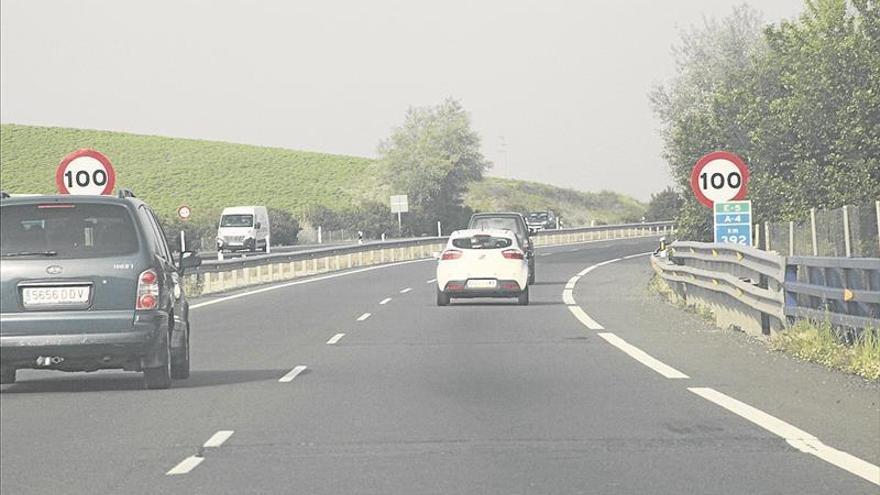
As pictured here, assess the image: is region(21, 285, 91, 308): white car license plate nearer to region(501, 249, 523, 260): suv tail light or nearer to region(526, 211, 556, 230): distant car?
region(501, 249, 523, 260): suv tail light

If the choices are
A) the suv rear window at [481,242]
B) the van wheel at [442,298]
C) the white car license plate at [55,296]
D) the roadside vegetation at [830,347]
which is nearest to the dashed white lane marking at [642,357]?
the roadside vegetation at [830,347]

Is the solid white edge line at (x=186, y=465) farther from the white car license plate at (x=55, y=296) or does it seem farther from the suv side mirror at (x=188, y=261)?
the suv side mirror at (x=188, y=261)

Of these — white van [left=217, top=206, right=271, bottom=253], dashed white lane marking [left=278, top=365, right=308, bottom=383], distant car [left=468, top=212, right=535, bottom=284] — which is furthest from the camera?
white van [left=217, top=206, right=271, bottom=253]

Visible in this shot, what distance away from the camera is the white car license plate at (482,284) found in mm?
31297

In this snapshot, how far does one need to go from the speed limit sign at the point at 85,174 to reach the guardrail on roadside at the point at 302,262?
11969 millimetres

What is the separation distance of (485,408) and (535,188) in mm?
177160

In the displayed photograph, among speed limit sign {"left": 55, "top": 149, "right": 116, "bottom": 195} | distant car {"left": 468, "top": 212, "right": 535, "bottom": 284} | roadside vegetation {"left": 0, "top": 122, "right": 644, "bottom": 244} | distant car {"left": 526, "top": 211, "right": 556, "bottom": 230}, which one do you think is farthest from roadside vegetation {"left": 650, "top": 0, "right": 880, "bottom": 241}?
distant car {"left": 526, "top": 211, "right": 556, "bottom": 230}

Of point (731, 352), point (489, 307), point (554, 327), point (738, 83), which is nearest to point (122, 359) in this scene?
point (731, 352)

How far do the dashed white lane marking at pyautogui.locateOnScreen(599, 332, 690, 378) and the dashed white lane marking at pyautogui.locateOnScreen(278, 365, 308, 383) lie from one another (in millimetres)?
3872

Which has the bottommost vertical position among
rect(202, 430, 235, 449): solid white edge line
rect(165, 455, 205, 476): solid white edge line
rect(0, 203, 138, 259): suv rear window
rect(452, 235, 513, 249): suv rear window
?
rect(202, 430, 235, 449): solid white edge line

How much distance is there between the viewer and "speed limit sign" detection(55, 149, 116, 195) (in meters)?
24.4

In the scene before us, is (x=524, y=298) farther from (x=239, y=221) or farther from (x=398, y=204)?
(x=398, y=204)

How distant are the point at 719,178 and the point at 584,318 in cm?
342

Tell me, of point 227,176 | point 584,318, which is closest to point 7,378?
point 584,318
